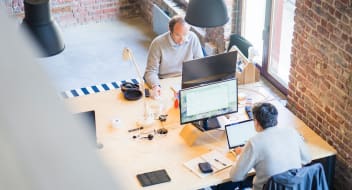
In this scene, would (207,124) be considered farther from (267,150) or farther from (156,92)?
(267,150)

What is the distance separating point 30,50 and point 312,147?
12.4 ft

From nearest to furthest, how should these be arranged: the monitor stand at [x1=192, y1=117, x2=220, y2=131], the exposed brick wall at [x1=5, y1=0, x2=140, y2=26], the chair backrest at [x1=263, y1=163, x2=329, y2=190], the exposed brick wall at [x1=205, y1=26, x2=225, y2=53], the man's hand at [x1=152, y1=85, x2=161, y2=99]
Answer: the chair backrest at [x1=263, y1=163, x2=329, y2=190]
the monitor stand at [x1=192, y1=117, x2=220, y2=131]
the man's hand at [x1=152, y1=85, x2=161, y2=99]
the exposed brick wall at [x1=205, y1=26, x2=225, y2=53]
the exposed brick wall at [x1=5, y1=0, x2=140, y2=26]

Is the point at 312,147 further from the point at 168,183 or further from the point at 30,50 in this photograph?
the point at 30,50

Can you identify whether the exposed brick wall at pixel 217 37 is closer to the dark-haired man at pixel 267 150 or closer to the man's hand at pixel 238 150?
the man's hand at pixel 238 150

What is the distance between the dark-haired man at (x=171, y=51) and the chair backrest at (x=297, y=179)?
162 centimetres

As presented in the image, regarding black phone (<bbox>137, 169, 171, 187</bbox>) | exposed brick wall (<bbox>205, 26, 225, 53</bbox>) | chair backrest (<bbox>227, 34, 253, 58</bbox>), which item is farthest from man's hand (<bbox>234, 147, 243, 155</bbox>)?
exposed brick wall (<bbox>205, 26, 225, 53</bbox>)

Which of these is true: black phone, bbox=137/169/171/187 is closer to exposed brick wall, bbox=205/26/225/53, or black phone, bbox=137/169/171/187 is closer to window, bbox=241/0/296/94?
window, bbox=241/0/296/94

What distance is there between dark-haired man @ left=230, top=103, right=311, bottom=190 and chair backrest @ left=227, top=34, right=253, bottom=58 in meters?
2.00

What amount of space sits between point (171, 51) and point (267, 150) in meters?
1.80

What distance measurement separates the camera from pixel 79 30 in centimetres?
843

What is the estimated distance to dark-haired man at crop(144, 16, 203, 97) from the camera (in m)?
4.71

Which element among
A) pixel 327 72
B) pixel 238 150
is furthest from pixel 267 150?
pixel 327 72

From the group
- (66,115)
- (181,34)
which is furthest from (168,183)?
(66,115)

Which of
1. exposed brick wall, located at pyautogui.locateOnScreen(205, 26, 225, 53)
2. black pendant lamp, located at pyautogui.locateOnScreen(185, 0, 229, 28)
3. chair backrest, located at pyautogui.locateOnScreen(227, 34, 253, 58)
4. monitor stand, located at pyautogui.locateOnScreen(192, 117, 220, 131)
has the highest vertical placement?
black pendant lamp, located at pyautogui.locateOnScreen(185, 0, 229, 28)
